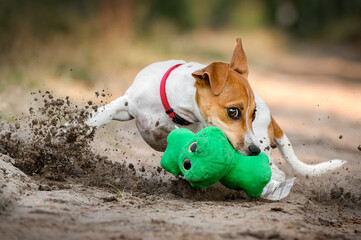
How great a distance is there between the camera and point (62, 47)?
10.2 metres

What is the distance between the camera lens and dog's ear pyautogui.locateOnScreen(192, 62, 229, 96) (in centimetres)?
354

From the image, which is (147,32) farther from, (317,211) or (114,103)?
(317,211)

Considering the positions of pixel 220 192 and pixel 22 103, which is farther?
pixel 22 103

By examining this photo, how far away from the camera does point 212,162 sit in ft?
10.0

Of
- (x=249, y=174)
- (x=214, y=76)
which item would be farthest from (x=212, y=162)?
(x=214, y=76)

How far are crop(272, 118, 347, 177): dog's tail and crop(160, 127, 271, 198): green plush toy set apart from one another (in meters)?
1.24

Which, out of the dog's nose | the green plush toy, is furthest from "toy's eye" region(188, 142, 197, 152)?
the dog's nose

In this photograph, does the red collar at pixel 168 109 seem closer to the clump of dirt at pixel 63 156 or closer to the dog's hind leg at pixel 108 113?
the dog's hind leg at pixel 108 113

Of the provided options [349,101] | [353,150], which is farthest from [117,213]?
[349,101]

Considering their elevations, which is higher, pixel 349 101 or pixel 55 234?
pixel 349 101

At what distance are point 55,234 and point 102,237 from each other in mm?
212

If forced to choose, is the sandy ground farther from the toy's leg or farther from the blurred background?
the blurred background

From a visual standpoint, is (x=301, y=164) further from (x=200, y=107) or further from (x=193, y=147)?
(x=193, y=147)

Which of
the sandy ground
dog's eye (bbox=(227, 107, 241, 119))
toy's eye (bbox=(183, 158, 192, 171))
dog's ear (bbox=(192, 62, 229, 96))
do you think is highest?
dog's ear (bbox=(192, 62, 229, 96))
